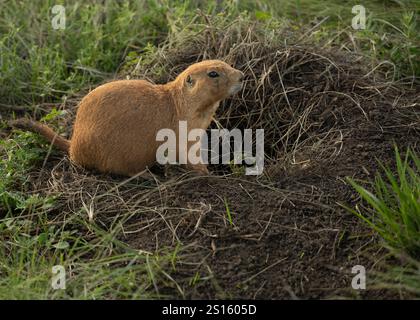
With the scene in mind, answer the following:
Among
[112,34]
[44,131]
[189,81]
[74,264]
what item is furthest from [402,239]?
[112,34]

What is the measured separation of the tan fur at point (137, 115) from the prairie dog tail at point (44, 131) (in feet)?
0.64

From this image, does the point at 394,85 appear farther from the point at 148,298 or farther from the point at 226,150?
the point at 148,298

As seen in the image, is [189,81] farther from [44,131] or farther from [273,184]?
[44,131]

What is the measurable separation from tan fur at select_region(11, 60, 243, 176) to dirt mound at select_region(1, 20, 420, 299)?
15 centimetres

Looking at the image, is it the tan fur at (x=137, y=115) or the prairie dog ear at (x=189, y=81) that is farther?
the prairie dog ear at (x=189, y=81)

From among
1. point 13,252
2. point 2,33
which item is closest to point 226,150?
point 13,252

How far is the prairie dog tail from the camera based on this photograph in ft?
16.8

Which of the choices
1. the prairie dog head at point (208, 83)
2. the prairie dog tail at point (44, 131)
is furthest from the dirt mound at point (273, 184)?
the prairie dog head at point (208, 83)

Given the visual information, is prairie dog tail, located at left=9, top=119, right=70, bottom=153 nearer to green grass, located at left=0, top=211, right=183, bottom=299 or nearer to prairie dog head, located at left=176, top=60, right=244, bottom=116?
green grass, located at left=0, top=211, right=183, bottom=299

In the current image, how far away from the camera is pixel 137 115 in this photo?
484 cm

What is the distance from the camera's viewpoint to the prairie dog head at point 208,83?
4.89 meters

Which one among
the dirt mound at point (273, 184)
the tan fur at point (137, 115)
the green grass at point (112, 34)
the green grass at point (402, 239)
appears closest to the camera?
the green grass at point (402, 239)

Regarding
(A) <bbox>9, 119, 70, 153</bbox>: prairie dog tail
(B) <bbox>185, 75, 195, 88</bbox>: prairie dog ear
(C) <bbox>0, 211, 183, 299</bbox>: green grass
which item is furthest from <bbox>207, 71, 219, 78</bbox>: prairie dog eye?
(C) <bbox>0, 211, 183, 299</bbox>: green grass

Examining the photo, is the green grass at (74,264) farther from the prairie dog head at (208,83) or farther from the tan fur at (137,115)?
the prairie dog head at (208,83)
